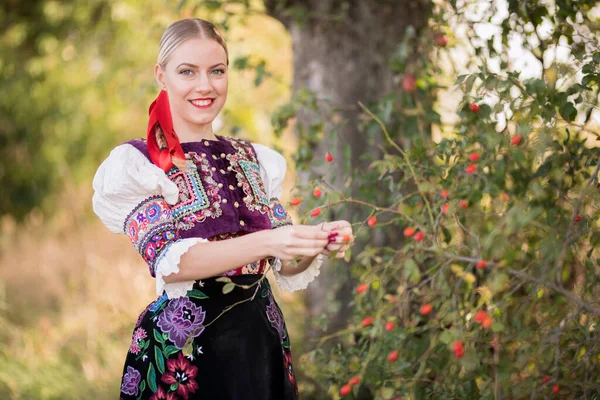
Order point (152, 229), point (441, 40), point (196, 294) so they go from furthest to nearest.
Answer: point (441, 40) < point (196, 294) < point (152, 229)

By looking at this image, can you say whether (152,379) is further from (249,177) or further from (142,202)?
(249,177)

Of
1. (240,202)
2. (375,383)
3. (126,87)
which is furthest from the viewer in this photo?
(126,87)

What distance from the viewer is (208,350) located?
1.89 m

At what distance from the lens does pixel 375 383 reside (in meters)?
2.45

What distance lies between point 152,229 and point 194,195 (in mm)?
157

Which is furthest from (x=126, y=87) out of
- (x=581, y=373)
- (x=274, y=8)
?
(x=581, y=373)

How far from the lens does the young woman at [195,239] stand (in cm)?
181

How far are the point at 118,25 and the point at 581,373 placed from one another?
5.76 meters

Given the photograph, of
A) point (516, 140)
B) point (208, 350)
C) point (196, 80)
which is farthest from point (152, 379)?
point (516, 140)

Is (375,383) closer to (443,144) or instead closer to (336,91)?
(443,144)

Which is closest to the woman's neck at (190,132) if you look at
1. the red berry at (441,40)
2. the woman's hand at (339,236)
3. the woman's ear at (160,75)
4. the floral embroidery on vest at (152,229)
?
the woman's ear at (160,75)

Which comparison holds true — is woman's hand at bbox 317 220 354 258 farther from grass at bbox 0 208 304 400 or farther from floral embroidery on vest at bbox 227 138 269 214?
grass at bbox 0 208 304 400

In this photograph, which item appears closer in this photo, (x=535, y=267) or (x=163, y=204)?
(x=163, y=204)

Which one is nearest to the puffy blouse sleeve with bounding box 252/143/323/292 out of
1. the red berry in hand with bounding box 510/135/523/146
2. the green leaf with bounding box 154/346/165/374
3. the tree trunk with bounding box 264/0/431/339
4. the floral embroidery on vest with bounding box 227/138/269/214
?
the floral embroidery on vest with bounding box 227/138/269/214
